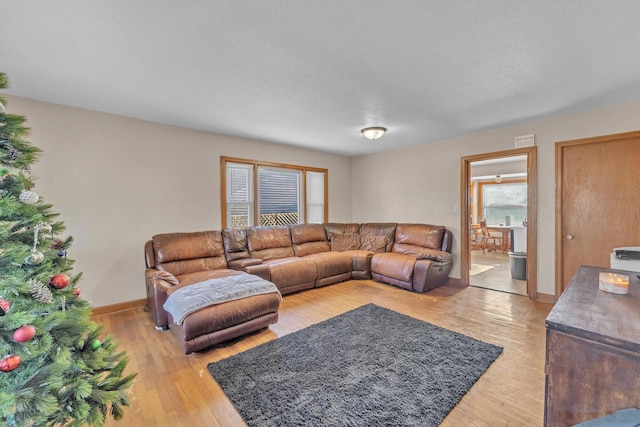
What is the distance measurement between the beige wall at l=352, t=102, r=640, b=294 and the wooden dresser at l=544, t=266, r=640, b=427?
2.90m

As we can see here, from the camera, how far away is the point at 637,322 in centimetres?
111

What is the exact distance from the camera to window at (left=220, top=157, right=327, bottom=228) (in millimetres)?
4508

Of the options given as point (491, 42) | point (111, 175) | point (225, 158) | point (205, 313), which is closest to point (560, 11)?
point (491, 42)

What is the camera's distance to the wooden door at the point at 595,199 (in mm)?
3023

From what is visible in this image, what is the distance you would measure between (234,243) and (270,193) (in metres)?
1.32

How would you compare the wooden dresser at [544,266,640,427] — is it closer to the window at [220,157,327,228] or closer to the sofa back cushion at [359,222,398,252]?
the sofa back cushion at [359,222,398,252]

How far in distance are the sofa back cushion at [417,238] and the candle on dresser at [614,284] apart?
300 cm

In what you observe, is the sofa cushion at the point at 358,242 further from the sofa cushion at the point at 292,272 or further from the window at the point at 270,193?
the sofa cushion at the point at 292,272

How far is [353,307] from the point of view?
11.4 feet

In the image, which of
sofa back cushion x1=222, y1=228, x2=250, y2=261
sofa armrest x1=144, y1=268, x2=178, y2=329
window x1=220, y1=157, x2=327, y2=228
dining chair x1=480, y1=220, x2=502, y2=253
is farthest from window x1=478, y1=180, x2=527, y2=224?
sofa armrest x1=144, y1=268, x2=178, y2=329

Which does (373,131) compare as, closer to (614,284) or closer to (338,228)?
(338,228)

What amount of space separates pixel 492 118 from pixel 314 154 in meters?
3.17

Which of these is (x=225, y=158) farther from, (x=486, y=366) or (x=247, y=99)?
(x=486, y=366)

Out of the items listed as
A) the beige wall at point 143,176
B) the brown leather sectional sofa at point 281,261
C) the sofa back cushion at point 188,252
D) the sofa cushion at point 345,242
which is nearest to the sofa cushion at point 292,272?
the brown leather sectional sofa at point 281,261
